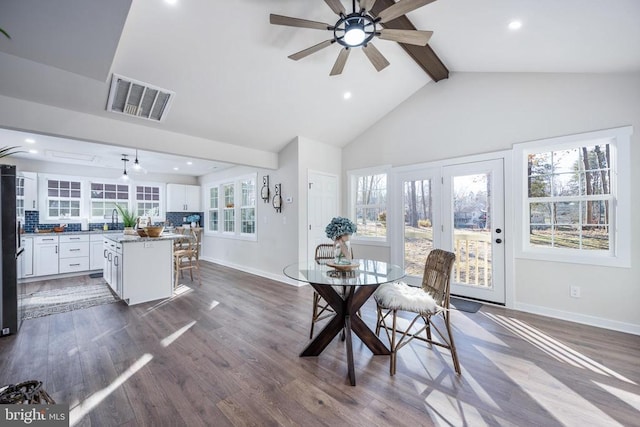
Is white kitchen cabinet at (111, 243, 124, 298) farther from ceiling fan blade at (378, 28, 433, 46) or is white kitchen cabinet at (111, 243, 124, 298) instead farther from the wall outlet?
the wall outlet

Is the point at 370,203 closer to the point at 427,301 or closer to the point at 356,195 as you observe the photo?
the point at 356,195

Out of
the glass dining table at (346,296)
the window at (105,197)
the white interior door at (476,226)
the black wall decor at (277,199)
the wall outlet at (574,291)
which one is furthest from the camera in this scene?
the window at (105,197)

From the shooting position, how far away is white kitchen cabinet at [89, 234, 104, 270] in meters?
5.60

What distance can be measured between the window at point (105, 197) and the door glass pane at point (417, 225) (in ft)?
22.1

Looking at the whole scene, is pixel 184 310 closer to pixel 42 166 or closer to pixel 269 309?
pixel 269 309

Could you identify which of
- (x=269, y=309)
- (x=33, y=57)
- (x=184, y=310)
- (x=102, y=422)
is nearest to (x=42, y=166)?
(x=33, y=57)

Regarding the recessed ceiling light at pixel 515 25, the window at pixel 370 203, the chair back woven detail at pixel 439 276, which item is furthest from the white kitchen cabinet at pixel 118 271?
the recessed ceiling light at pixel 515 25

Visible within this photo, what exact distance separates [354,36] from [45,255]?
22.1 feet

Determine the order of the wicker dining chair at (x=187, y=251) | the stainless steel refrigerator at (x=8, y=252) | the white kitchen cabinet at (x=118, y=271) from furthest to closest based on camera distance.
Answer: the wicker dining chair at (x=187, y=251) < the white kitchen cabinet at (x=118, y=271) < the stainless steel refrigerator at (x=8, y=252)

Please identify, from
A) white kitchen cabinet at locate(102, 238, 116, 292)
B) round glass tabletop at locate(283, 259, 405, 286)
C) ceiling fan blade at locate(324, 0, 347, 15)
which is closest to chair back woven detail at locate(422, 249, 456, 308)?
round glass tabletop at locate(283, 259, 405, 286)

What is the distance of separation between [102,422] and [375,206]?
424 cm

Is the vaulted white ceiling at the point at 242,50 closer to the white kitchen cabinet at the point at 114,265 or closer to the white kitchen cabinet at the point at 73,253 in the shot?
the white kitchen cabinet at the point at 114,265

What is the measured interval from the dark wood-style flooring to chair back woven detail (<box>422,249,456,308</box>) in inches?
20.6

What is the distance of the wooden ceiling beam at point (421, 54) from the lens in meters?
2.81
